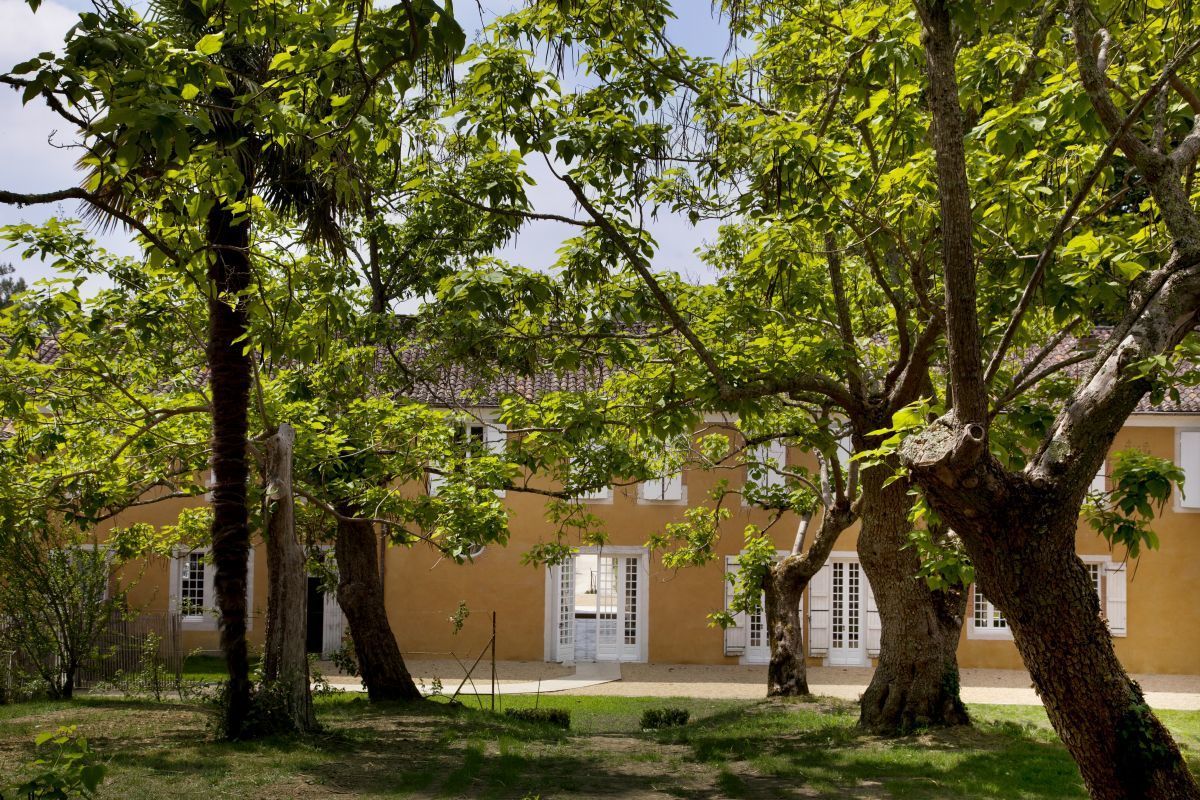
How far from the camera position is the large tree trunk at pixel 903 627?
11750 mm

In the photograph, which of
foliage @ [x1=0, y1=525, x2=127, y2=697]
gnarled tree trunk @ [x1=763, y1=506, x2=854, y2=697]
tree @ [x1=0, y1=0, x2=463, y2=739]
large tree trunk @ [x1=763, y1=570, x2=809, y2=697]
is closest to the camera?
tree @ [x1=0, y1=0, x2=463, y2=739]

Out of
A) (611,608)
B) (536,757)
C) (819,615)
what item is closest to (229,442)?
(536,757)

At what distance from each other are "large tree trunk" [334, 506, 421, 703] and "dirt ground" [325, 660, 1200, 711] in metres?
3.50

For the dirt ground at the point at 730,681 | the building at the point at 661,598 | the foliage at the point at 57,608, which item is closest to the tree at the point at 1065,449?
the foliage at the point at 57,608

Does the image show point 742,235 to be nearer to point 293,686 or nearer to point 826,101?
point 826,101

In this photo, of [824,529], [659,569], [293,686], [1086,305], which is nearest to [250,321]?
[293,686]

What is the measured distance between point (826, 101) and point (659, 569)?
14.7 m

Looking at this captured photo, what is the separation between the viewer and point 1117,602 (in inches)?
870

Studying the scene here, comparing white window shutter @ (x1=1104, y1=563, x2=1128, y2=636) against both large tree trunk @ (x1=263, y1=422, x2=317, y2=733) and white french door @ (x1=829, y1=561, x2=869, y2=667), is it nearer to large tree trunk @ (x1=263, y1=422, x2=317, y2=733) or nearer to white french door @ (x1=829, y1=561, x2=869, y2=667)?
white french door @ (x1=829, y1=561, x2=869, y2=667)

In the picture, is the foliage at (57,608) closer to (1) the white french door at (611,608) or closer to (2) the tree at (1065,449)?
(1) the white french door at (611,608)

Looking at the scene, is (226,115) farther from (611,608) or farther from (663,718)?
(611,608)

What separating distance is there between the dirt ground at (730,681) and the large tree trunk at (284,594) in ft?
24.6

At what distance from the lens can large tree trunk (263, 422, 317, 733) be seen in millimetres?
10680

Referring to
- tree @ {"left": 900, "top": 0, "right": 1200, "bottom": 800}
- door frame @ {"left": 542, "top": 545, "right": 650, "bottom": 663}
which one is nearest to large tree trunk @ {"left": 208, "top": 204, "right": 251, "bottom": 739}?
tree @ {"left": 900, "top": 0, "right": 1200, "bottom": 800}
